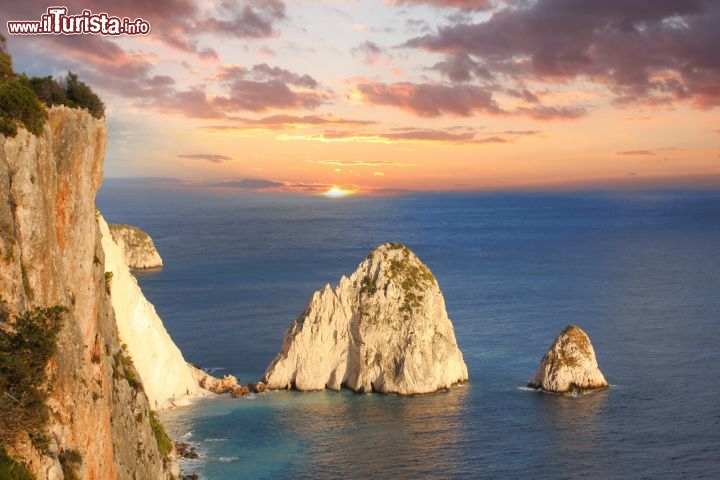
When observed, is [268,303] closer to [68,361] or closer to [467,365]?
[467,365]

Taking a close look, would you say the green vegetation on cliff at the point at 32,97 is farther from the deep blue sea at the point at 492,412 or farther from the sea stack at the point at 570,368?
the sea stack at the point at 570,368

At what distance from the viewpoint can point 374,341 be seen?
90.4m

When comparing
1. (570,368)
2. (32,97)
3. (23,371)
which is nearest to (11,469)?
(23,371)

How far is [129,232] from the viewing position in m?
198

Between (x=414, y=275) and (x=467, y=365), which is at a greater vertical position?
(x=414, y=275)

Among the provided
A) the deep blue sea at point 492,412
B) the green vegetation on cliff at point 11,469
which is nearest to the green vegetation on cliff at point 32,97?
the green vegetation on cliff at point 11,469

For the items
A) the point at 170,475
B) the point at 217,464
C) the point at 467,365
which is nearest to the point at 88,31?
the point at 170,475

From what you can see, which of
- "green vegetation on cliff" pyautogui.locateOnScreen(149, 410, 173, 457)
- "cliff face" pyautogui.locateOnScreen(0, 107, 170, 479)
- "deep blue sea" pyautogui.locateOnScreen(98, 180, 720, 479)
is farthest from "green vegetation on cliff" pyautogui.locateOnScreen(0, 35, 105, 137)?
"deep blue sea" pyautogui.locateOnScreen(98, 180, 720, 479)

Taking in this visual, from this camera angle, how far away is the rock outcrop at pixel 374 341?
3465 inches

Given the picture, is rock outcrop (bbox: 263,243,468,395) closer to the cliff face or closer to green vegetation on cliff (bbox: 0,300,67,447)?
the cliff face

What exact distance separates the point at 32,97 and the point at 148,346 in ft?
168

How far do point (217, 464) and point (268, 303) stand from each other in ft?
252

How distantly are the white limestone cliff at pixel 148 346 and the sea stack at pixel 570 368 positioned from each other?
135ft

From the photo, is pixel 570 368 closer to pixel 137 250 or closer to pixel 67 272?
pixel 67 272
